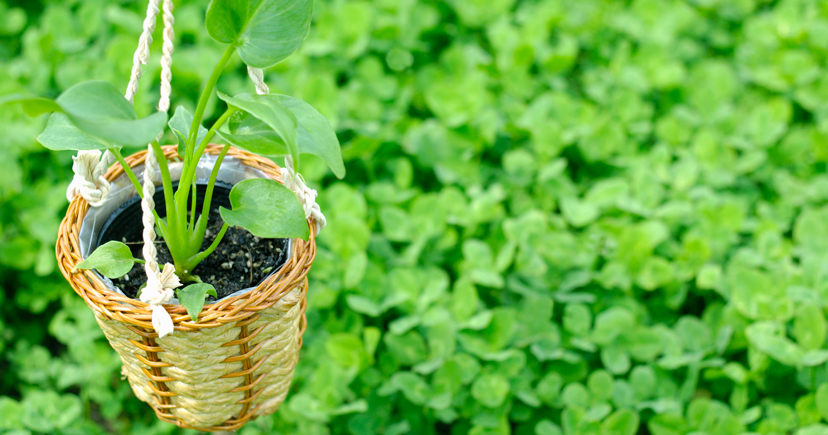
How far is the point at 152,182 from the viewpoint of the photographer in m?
0.66

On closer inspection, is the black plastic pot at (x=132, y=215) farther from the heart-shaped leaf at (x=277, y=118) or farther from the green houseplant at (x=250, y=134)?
the heart-shaped leaf at (x=277, y=118)

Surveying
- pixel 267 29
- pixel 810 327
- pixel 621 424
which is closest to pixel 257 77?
pixel 267 29

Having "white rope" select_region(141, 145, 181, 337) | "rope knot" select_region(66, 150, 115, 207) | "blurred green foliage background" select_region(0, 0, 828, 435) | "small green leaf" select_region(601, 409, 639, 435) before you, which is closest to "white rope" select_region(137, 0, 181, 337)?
"white rope" select_region(141, 145, 181, 337)

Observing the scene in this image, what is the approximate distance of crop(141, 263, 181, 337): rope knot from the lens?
0.65 meters

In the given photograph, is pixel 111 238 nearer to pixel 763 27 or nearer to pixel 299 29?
pixel 299 29

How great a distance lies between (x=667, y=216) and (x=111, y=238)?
1.22 meters

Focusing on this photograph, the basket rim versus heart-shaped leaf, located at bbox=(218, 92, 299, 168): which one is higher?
heart-shaped leaf, located at bbox=(218, 92, 299, 168)

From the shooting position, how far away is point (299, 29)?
0.70 meters

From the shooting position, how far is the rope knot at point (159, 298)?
65 cm

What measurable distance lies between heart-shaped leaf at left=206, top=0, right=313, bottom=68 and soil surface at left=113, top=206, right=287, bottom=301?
0.85 feet

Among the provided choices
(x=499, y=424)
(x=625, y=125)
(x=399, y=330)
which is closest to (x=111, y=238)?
(x=399, y=330)

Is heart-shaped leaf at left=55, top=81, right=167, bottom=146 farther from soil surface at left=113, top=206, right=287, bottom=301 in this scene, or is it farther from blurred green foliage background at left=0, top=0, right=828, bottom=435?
blurred green foliage background at left=0, top=0, right=828, bottom=435

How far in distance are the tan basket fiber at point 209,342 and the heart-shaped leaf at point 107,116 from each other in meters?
0.20

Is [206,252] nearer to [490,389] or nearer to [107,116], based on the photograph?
[107,116]
